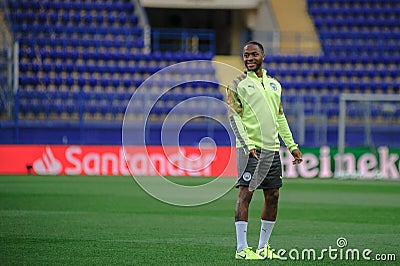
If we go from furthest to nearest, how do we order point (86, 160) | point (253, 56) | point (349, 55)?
1. point (349, 55)
2. point (86, 160)
3. point (253, 56)

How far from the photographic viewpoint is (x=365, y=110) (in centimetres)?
2712

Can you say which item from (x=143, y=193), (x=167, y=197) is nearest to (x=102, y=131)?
(x=143, y=193)

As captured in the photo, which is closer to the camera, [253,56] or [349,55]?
[253,56]

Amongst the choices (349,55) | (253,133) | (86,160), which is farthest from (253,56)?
(349,55)

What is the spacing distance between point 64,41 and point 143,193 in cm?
1268

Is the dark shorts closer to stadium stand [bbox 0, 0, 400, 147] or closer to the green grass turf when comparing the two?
the green grass turf

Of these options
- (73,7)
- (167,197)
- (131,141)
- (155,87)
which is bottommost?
(167,197)

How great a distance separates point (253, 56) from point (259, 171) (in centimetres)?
111

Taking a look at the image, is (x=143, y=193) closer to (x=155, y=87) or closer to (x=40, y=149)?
(x=40, y=149)

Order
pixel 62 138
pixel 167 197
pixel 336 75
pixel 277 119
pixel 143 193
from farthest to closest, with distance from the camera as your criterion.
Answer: pixel 336 75
pixel 62 138
pixel 143 193
pixel 167 197
pixel 277 119

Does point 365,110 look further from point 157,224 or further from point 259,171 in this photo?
point 259,171

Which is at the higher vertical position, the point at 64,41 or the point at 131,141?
the point at 64,41

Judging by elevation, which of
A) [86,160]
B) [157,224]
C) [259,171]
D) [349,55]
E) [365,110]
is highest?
[349,55]

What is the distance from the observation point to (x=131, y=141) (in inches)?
860
